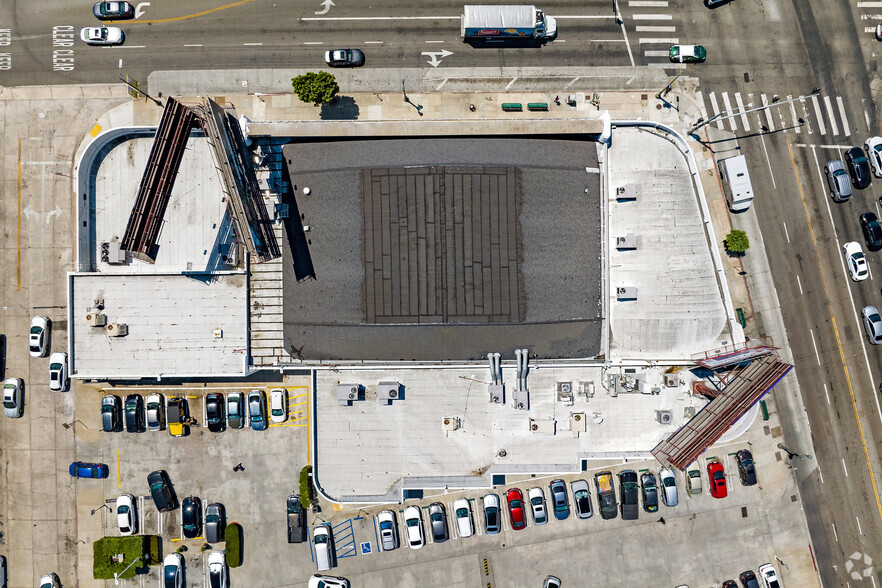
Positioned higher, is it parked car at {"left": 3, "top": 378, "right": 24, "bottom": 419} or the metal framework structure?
the metal framework structure

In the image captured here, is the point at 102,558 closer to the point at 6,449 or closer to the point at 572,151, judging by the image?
the point at 6,449

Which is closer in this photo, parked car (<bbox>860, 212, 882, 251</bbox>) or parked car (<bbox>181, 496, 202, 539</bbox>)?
parked car (<bbox>181, 496, 202, 539</bbox>)

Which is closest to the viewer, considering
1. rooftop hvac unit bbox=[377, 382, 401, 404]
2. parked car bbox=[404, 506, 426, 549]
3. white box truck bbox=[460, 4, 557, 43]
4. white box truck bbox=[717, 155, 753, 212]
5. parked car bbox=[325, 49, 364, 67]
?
rooftop hvac unit bbox=[377, 382, 401, 404]

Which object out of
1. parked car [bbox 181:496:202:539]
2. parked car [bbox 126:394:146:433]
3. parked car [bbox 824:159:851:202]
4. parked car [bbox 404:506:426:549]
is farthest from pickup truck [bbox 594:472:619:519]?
parked car [bbox 126:394:146:433]

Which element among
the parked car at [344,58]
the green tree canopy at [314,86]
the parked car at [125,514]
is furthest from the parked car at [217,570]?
the parked car at [344,58]

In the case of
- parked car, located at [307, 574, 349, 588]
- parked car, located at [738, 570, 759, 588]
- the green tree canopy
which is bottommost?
parked car, located at [738, 570, 759, 588]

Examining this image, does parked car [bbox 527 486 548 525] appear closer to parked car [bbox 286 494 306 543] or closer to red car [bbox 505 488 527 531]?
red car [bbox 505 488 527 531]

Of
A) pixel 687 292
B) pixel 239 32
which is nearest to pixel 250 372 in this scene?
pixel 239 32

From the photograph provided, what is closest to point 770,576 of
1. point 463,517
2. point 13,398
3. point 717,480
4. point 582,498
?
point 717,480

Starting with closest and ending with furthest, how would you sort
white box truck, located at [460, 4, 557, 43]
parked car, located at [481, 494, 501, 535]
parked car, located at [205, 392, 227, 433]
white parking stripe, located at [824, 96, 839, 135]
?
white box truck, located at [460, 4, 557, 43]
parked car, located at [205, 392, 227, 433]
parked car, located at [481, 494, 501, 535]
white parking stripe, located at [824, 96, 839, 135]
